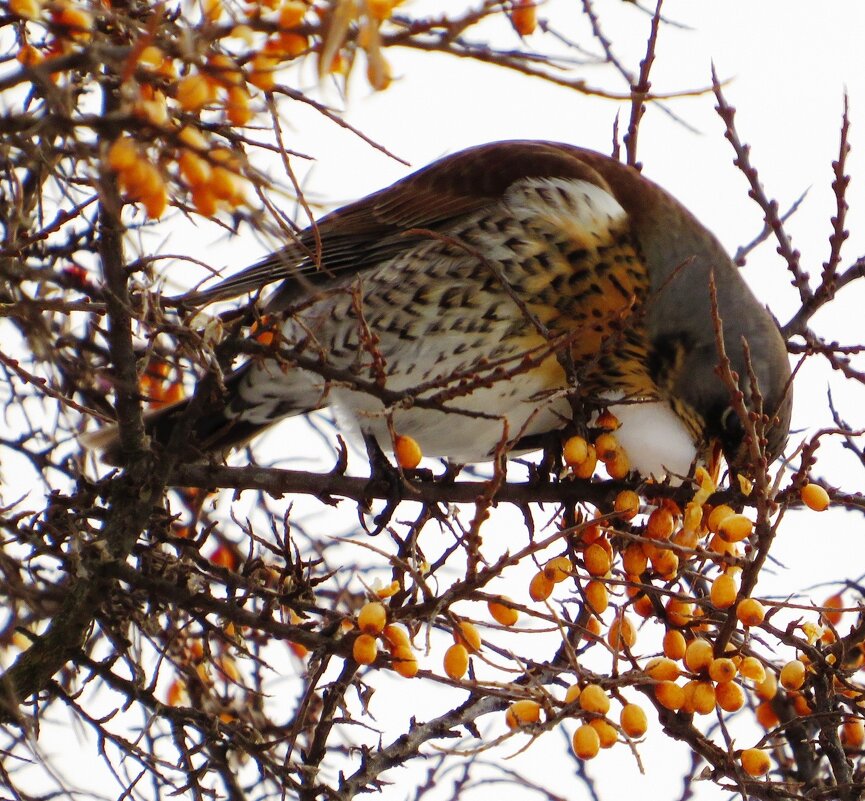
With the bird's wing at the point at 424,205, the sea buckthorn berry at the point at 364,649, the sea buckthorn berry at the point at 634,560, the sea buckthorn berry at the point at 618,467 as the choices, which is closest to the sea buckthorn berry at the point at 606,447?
the sea buckthorn berry at the point at 618,467

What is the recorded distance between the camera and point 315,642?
2.18 m

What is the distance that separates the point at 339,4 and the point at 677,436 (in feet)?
7.41

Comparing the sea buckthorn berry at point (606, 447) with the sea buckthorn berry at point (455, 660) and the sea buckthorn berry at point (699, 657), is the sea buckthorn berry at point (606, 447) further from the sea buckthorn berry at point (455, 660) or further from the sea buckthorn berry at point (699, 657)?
the sea buckthorn berry at point (455, 660)

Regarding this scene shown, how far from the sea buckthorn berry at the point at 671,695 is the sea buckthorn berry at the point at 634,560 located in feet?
1.09

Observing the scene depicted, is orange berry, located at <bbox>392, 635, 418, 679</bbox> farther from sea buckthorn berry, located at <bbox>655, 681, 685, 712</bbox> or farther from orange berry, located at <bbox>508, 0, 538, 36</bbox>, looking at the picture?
orange berry, located at <bbox>508, 0, 538, 36</bbox>

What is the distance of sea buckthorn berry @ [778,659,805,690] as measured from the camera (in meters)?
2.17

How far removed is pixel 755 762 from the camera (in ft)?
7.11

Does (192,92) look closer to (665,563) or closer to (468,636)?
(468,636)

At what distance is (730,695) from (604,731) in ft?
0.82

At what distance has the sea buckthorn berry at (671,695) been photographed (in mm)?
2182

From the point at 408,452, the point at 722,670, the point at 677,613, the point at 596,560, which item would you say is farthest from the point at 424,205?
the point at 722,670

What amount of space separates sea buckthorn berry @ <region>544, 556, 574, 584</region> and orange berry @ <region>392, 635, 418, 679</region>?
14.8 inches

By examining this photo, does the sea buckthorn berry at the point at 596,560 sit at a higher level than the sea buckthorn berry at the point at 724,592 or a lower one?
higher

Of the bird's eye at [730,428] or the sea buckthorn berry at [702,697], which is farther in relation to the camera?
the bird's eye at [730,428]
